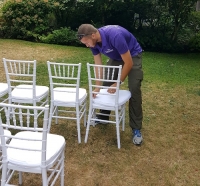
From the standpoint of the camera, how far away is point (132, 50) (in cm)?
350

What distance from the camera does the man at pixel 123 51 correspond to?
3.13m

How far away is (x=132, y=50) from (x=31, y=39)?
769 centimetres

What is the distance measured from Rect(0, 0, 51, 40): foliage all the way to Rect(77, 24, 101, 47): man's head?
296 inches

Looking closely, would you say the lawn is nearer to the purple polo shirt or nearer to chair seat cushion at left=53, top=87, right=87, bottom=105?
chair seat cushion at left=53, top=87, right=87, bottom=105

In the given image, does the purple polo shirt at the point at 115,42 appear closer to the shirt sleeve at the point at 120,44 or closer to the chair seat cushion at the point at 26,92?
the shirt sleeve at the point at 120,44

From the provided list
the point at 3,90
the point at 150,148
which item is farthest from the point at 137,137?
the point at 3,90

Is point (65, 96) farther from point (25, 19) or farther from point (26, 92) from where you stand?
point (25, 19)

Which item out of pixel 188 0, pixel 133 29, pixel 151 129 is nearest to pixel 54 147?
pixel 151 129

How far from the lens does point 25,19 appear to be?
10422 millimetres

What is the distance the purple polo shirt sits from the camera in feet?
10.3

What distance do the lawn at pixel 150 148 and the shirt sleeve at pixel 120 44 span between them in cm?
121

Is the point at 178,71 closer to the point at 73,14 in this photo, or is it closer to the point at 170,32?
the point at 170,32

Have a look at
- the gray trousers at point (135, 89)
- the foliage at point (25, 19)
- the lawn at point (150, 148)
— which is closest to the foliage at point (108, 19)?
the foliage at point (25, 19)

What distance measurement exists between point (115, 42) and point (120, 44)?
2.5 inches
